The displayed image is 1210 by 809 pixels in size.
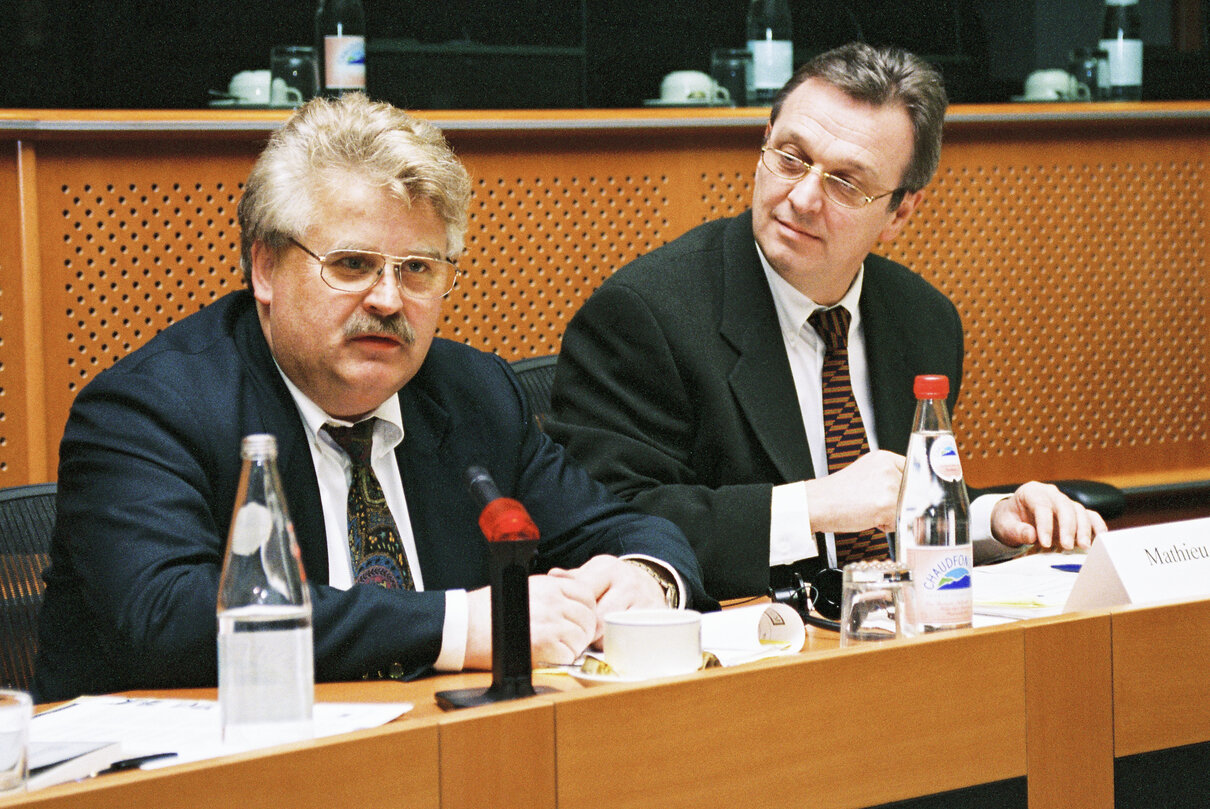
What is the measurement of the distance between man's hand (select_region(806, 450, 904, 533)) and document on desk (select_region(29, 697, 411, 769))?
0.83 metres

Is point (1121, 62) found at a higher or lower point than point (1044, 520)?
higher

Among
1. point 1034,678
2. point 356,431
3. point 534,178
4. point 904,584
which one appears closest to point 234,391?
point 356,431

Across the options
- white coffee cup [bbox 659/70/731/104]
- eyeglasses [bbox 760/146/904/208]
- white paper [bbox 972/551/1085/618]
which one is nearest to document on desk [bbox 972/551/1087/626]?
white paper [bbox 972/551/1085/618]

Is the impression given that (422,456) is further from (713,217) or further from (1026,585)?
(713,217)

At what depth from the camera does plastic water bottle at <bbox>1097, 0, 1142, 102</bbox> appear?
11.7 feet

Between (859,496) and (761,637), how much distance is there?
0.44 meters

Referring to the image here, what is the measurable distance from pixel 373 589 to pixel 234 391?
336mm

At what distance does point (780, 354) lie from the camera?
1993 mm

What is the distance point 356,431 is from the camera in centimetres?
160

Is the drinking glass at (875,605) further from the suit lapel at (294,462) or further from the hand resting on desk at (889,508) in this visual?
the suit lapel at (294,462)

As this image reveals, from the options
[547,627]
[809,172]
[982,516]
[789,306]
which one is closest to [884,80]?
[809,172]

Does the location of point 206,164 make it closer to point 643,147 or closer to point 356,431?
point 643,147

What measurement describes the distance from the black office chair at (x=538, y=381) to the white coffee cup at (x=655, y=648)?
0.93m

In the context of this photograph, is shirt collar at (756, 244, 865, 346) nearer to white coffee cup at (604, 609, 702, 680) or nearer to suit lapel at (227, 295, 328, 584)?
suit lapel at (227, 295, 328, 584)
